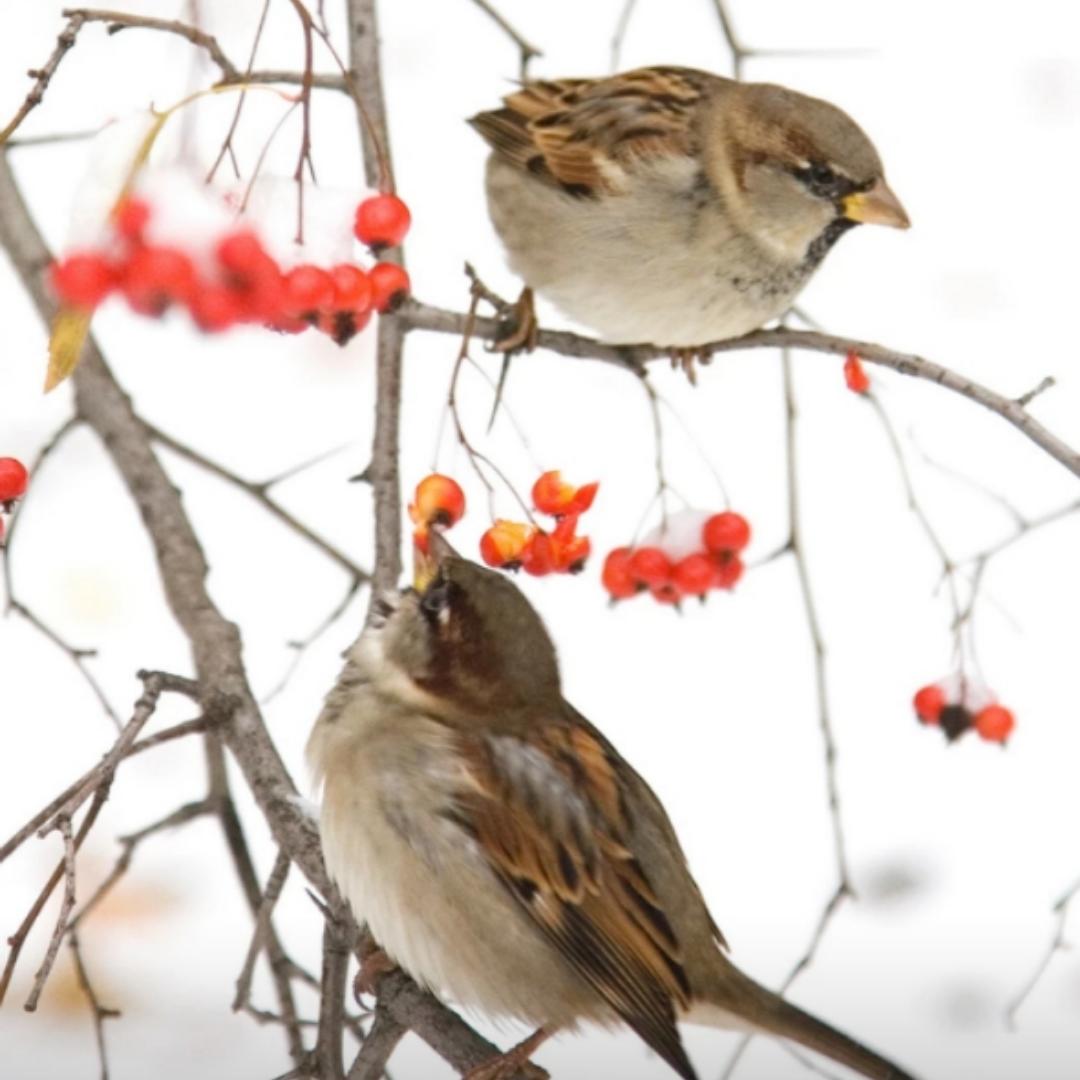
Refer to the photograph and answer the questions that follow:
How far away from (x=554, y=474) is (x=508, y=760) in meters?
0.37

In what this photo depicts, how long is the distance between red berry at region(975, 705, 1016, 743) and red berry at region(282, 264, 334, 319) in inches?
51.6

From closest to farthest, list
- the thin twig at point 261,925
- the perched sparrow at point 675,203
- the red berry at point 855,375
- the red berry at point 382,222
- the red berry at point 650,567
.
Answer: the red berry at point 382,222 < the thin twig at point 261,925 < the red berry at point 855,375 < the red berry at point 650,567 < the perched sparrow at point 675,203

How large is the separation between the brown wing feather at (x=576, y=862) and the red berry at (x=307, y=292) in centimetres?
63

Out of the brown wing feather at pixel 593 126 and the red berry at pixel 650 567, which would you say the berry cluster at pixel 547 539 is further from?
the brown wing feather at pixel 593 126

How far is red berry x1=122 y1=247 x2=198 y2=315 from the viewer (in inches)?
Result: 70.8

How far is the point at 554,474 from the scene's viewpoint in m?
2.26

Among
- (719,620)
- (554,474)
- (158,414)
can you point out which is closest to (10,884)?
(158,414)

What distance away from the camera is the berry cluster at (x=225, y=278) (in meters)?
1.79

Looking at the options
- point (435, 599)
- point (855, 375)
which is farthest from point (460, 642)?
point (855, 375)

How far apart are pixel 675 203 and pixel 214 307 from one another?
132cm

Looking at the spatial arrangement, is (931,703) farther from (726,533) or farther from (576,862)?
(576,862)

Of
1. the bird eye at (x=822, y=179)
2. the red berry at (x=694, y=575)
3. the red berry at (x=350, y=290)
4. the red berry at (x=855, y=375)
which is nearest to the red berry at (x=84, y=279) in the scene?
the red berry at (x=350, y=290)

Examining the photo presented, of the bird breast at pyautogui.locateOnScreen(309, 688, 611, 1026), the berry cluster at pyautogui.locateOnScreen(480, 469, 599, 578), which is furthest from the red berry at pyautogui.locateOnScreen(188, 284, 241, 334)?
the bird breast at pyautogui.locateOnScreen(309, 688, 611, 1026)

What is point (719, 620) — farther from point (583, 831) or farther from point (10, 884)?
point (583, 831)
